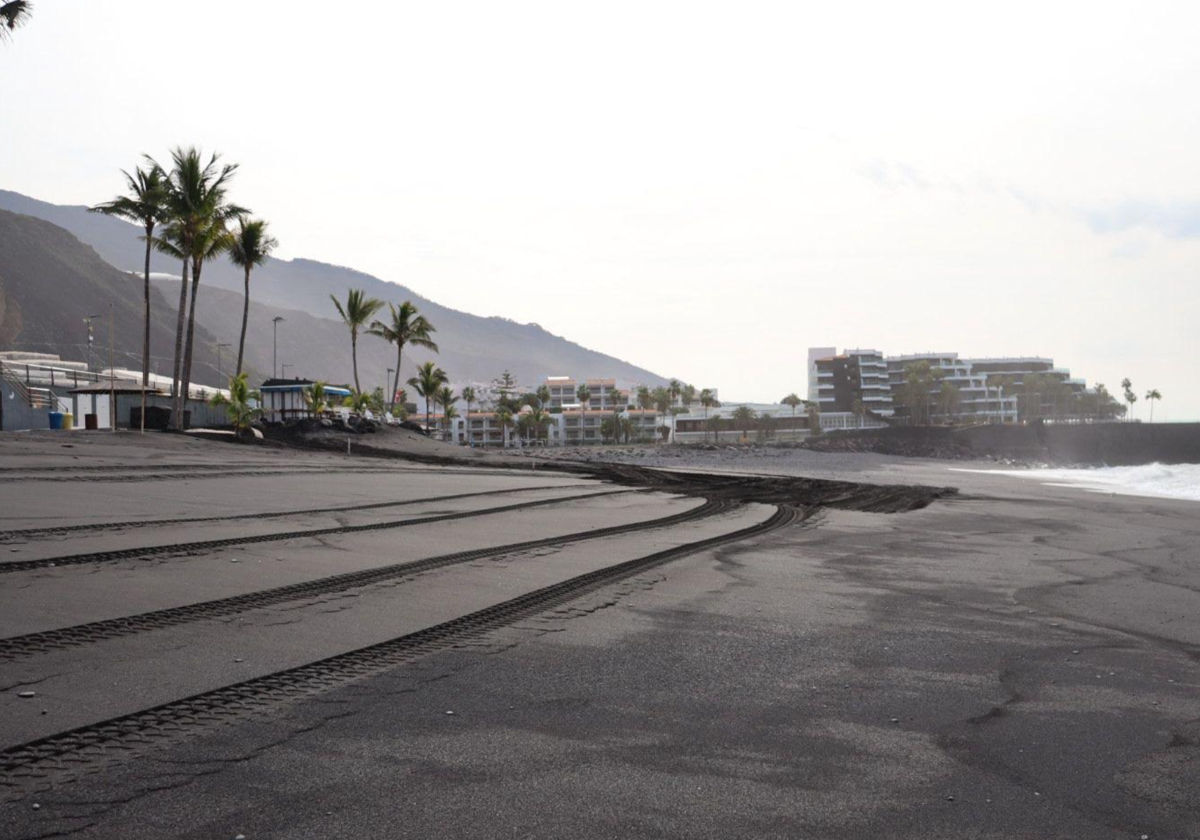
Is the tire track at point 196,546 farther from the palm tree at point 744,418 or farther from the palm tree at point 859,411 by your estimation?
the palm tree at point 859,411

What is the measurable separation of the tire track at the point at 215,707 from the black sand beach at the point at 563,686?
0.02 m

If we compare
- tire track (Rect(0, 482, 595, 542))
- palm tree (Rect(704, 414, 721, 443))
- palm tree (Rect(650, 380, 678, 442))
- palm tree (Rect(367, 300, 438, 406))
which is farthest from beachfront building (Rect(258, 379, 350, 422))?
palm tree (Rect(650, 380, 678, 442))

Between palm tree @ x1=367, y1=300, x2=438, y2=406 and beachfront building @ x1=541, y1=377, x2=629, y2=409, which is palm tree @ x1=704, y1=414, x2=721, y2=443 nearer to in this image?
beachfront building @ x1=541, y1=377, x2=629, y2=409

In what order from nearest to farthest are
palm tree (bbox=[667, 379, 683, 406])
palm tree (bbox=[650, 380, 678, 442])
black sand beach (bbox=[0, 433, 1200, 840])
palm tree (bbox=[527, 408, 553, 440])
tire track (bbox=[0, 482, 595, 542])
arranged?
1. black sand beach (bbox=[0, 433, 1200, 840])
2. tire track (bbox=[0, 482, 595, 542])
3. palm tree (bbox=[527, 408, 553, 440])
4. palm tree (bbox=[650, 380, 678, 442])
5. palm tree (bbox=[667, 379, 683, 406])

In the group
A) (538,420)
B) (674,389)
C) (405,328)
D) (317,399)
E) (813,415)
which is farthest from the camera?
(674,389)

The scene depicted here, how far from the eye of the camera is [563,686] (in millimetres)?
5664

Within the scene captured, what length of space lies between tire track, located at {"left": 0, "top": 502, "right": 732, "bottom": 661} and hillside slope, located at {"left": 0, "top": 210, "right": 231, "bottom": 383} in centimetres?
16773

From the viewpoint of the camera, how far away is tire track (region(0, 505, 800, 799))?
4.04 m

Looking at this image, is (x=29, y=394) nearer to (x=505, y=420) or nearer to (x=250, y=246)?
(x=250, y=246)

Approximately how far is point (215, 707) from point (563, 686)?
6.23 ft

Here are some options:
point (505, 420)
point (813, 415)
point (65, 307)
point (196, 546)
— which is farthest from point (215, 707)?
point (65, 307)

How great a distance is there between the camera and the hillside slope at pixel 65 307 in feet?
549

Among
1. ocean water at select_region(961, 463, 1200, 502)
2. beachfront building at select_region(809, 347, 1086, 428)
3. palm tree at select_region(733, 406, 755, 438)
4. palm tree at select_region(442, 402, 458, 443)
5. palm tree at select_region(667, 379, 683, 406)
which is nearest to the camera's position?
ocean water at select_region(961, 463, 1200, 502)

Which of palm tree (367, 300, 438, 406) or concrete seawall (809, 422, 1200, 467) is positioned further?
concrete seawall (809, 422, 1200, 467)
